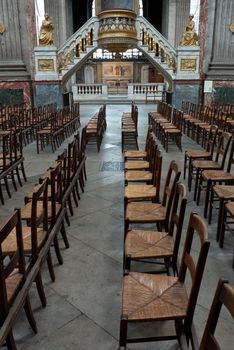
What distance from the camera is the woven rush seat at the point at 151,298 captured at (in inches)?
71.1

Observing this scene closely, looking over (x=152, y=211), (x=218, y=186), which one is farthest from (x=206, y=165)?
(x=152, y=211)

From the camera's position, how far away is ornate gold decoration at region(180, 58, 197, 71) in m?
13.9

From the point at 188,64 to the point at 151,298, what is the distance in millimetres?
13403

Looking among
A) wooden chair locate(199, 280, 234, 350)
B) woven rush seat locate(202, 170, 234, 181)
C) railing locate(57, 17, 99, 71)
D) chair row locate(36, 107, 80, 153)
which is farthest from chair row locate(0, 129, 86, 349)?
railing locate(57, 17, 99, 71)

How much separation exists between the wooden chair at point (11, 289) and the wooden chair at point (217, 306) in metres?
1.05

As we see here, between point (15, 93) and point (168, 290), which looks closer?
point (168, 290)

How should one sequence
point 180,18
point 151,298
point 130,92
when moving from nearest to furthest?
point 151,298, point 130,92, point 180,18

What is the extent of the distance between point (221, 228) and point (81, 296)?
5.35 feet

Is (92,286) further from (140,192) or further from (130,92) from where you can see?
(130,92)

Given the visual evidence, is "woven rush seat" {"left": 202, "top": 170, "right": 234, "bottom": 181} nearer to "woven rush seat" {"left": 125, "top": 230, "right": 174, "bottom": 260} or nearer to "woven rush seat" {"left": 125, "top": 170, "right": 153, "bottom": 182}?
"woven rush seat" {"left": 125, "top": 170, "right": 153, "bottom": 182}

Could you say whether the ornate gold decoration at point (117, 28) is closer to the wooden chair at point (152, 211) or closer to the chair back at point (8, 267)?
the wooden chair at point (152, 211)

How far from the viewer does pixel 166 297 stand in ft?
6.41

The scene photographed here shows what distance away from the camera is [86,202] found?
4668 millimetres

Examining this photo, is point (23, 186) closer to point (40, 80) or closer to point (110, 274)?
point (110, 274)
